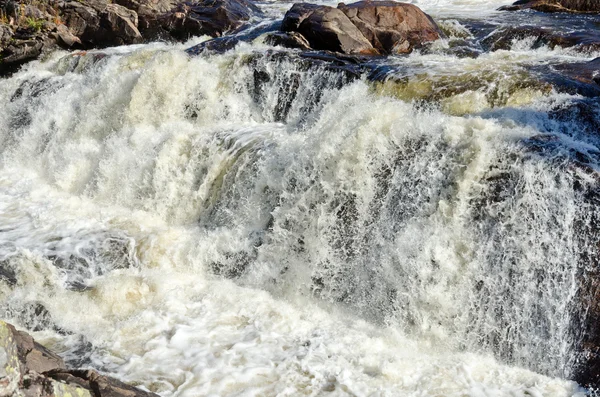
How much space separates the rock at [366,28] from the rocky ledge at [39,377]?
8.28m

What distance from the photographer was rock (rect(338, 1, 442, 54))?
1136 centimetres

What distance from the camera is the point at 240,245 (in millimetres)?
7117

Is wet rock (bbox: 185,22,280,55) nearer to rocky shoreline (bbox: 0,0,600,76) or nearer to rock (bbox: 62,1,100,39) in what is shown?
rocky shoreline (bbox: 0,0,600,76)

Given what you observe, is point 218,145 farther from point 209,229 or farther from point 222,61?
point 222,61

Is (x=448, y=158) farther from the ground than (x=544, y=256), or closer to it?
farther from the ground

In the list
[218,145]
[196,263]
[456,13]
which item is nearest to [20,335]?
[196,263]

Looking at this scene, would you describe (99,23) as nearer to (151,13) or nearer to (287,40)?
(151,13)

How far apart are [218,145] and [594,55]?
6.44 m

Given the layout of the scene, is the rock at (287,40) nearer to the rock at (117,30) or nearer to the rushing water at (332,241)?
the rushing water at (332,241)

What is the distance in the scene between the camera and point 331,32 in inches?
436

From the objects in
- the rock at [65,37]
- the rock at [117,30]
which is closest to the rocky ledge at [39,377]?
the rock at [65,37]

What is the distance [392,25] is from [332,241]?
22.0 ft

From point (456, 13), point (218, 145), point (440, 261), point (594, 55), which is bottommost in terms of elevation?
point (440, 261)

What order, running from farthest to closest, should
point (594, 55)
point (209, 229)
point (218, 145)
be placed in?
1. point (594, 55)
2. point (218, 145)
3. point (209, 229)
